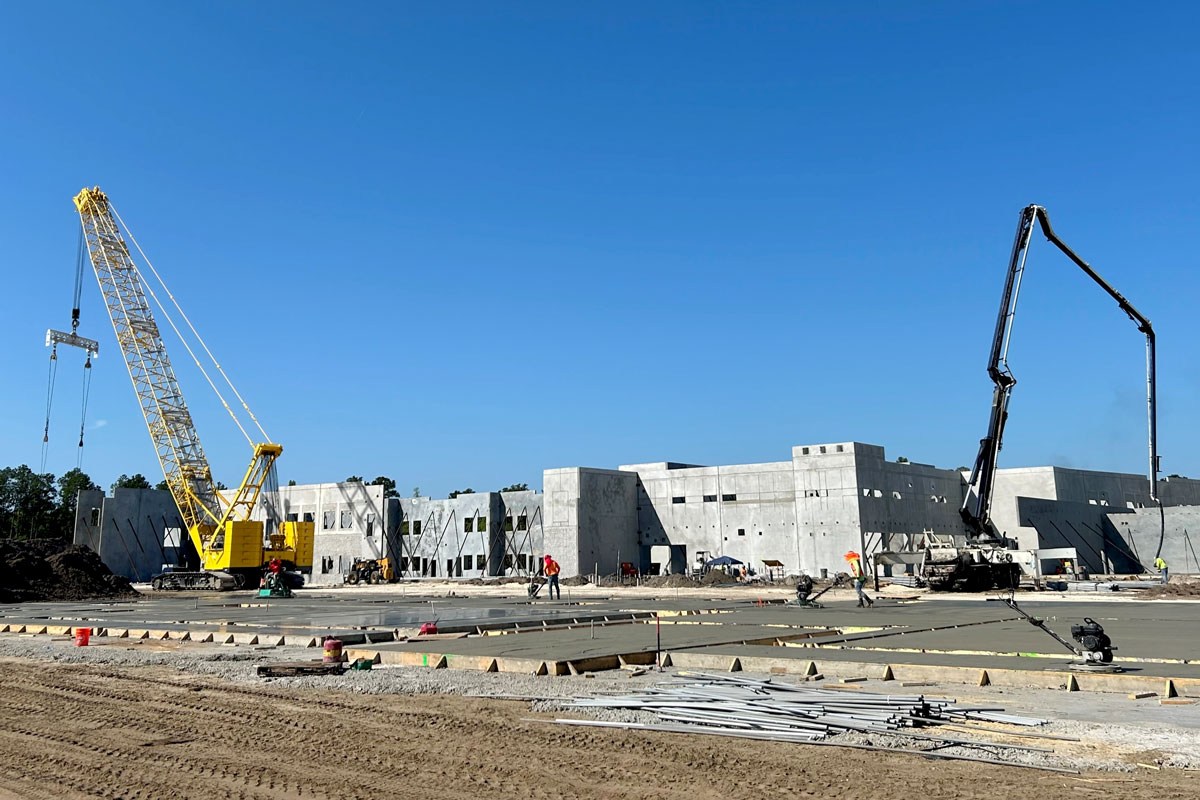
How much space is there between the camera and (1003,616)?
2397 cm

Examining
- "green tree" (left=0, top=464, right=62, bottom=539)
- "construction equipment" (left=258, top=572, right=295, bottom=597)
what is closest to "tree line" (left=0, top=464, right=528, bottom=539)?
"green tree" (left=0, top=464, right=62, bottom=539)

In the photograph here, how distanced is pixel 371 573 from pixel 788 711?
230 feet

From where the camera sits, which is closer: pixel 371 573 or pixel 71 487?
pixel 371 573

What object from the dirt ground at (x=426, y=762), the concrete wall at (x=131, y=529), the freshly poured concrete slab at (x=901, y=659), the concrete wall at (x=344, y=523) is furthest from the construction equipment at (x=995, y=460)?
the concrete wall at (x=131, y=529)

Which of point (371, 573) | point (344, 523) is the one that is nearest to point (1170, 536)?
point (371, 573)

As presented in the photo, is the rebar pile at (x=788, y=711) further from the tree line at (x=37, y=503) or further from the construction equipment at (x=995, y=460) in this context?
the tree line at (x=37, y=503)

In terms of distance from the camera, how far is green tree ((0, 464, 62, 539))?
138 m

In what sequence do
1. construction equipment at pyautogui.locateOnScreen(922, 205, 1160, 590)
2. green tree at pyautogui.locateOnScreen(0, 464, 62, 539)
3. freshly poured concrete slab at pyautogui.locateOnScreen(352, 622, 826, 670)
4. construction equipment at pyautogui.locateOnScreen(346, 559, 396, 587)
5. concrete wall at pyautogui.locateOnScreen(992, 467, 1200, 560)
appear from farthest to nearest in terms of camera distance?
green tree at pyautogui.locateOnScreen(0, 464, 62, 539) → construction equipment at pyautogui.locateOnScreen(346, 559, 396, 587) → concrete wall at pyautogui.locateOnScreen(992, 467, 1200, 560) → construction equipment at pyautogui.locateOnScreen(922, 205, 1160, 590) → freshly poured concrete slab at pyautogui.locateOnScreen(352, 622, 826, 670)

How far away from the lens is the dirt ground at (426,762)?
23.0ft

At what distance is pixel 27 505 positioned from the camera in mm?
146125

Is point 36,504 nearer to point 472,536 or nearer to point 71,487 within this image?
point 71,487

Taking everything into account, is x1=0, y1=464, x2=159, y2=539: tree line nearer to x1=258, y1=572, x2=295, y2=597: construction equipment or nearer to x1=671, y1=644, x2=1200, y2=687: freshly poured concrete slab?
x1=258, y1=572, x2=295, y2=597: construction equipment

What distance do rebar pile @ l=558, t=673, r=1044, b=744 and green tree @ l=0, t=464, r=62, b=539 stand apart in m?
145

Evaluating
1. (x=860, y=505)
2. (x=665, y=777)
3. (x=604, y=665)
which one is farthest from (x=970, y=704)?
(x=860, y=505)
